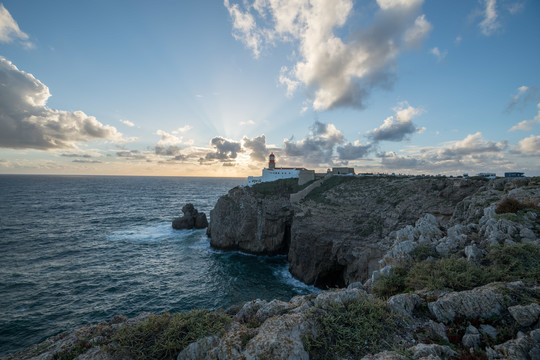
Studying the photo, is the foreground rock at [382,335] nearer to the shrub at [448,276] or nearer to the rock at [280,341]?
the rock at [280,341]

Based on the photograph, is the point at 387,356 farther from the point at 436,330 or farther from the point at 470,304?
the point at 470,304

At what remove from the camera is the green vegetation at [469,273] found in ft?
24.5

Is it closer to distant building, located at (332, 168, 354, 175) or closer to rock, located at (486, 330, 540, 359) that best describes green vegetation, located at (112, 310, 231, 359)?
rock, located at (486, 330, 540, 359)

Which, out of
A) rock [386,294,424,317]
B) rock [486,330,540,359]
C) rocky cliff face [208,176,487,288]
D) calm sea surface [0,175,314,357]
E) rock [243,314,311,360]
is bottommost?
calm sea surface [0,175,314,357]

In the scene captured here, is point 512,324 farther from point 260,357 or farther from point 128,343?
point 128,343

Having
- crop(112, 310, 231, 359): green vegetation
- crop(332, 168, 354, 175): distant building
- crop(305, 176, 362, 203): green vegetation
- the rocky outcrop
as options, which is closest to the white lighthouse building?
crop(332, 168, 354, 175): distant building

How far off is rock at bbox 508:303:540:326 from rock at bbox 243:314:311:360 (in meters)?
5.55

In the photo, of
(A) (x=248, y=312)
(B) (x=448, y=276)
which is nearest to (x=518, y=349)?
(B) (x=448, y=276)

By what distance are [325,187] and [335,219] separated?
1489 cm

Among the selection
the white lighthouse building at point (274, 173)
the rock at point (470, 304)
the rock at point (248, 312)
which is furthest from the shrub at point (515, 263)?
the white lighthouse building at point (274, 173)

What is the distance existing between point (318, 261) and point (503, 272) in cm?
2426

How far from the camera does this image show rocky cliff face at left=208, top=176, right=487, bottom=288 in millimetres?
26469

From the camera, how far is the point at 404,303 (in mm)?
6652

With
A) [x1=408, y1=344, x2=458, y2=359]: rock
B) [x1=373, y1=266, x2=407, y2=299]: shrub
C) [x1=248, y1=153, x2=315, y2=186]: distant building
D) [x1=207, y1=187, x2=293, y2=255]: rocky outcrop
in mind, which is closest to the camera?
[x1=408, y1=344, x2=458, y2=359]: rock
